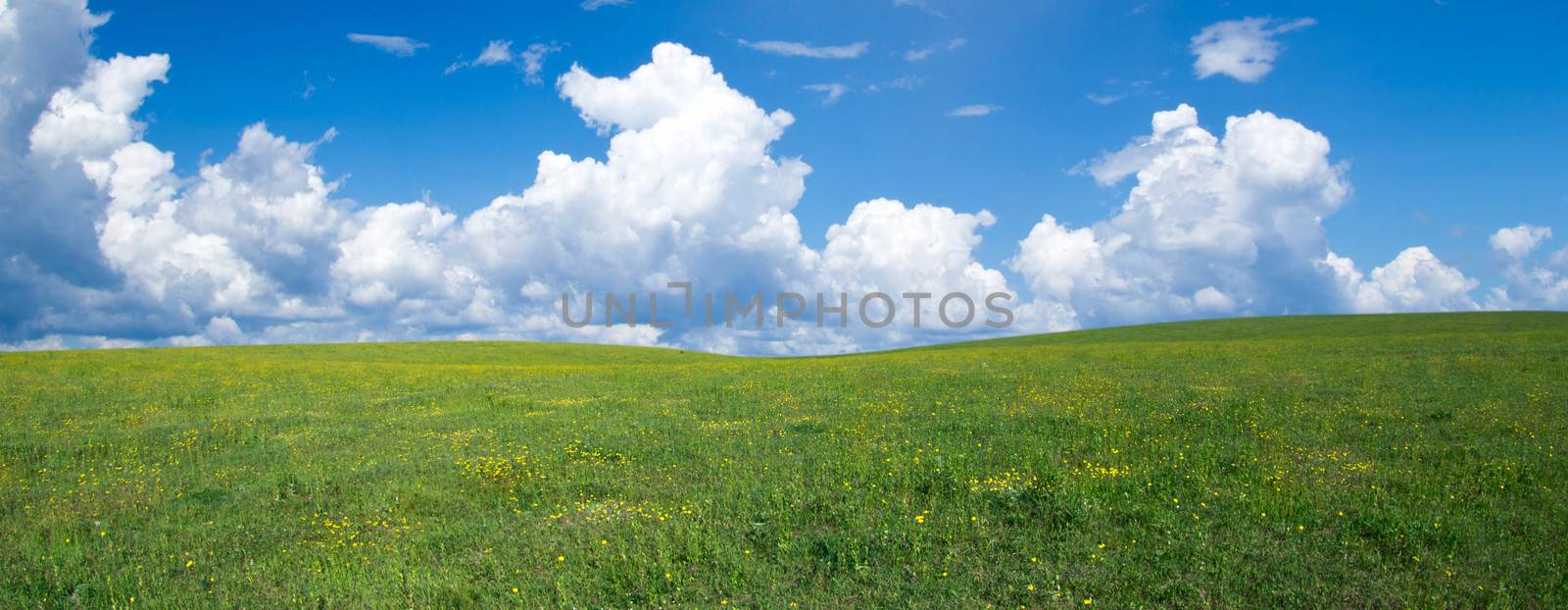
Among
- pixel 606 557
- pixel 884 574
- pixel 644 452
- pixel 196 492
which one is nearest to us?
pixel 884 574

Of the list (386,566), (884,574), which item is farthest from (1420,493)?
(386,566)

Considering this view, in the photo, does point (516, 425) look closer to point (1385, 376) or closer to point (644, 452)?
point (644, 452)

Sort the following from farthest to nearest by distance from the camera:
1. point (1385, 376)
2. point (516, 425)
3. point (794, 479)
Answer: point (1385, 376), point (516, 425), point (794, 479)

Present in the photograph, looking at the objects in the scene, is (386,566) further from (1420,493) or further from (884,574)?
(1420,493)

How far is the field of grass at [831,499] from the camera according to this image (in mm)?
10211

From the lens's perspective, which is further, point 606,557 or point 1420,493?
point 1420,493

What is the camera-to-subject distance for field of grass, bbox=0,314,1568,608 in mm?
10211

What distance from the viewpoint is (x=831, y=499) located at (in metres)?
13.2

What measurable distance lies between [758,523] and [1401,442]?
14.1 m

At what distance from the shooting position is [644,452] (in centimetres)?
1798

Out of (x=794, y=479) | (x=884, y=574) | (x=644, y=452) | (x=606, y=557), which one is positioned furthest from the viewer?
(x=644, y=452)

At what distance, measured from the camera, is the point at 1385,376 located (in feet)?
92.8

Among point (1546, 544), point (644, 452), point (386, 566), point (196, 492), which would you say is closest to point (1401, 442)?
point (1546, 544)

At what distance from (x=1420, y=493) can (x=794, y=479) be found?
403 inches
